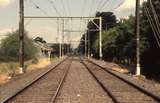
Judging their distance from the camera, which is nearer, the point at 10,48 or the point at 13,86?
the point at 13,86

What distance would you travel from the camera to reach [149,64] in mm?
51719

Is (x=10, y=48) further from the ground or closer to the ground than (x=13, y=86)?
further from the ground

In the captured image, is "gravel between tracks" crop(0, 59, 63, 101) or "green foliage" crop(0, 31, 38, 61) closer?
"gravel between tracks" crop(0, 59, 63, 101)

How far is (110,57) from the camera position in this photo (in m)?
101

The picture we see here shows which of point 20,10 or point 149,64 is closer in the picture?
point 20,10

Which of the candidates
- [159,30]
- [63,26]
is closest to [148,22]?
[159,30]

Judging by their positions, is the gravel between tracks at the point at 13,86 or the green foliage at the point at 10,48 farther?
the green foliage at the point at 10,48

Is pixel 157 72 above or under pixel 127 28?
under

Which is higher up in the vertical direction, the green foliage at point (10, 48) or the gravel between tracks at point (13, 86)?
the green foliage at point (10, 48)

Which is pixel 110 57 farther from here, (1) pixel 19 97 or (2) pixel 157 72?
(1) pixel 19 97

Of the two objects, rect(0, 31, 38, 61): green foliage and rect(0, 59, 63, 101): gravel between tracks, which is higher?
rect(0, 31, 38, 61): green foliage

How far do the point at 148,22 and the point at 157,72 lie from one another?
5423mm

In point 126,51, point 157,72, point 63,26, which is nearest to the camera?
point 157,72

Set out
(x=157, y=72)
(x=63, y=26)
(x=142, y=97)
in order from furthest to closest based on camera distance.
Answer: (x=63, y=26), (x=157, y=72), (x=142, y=97)
